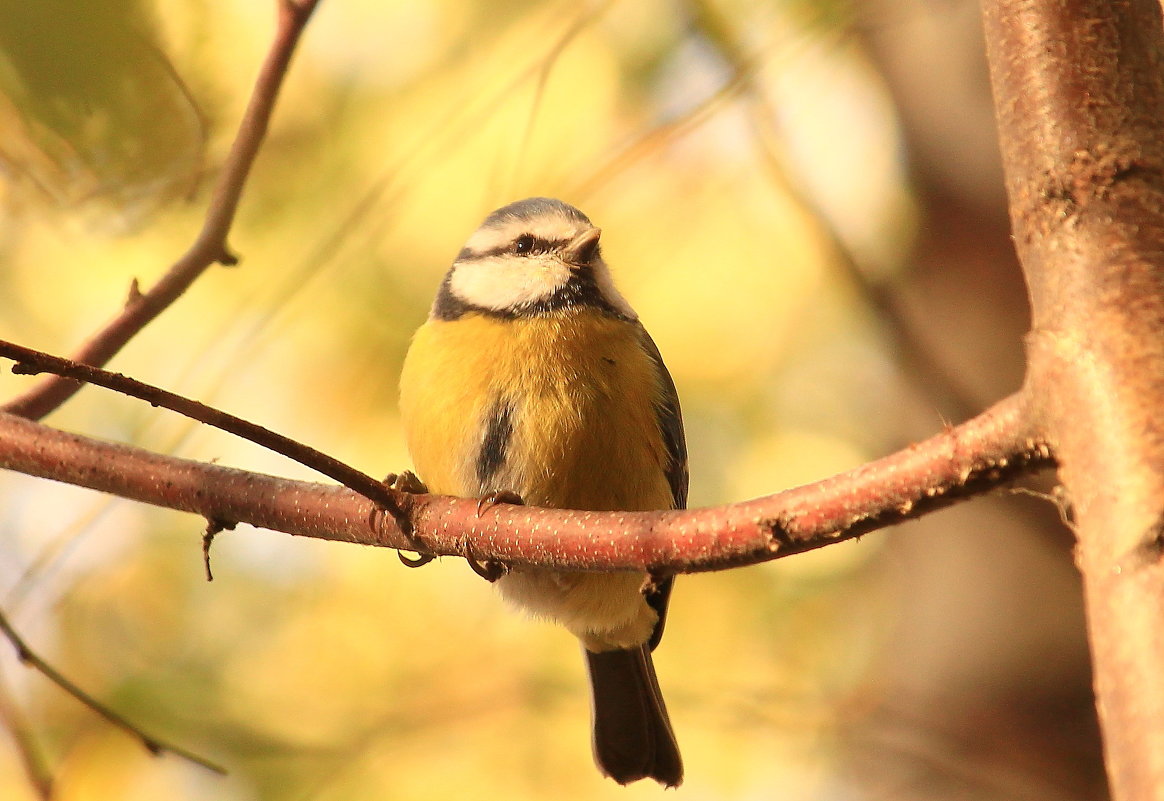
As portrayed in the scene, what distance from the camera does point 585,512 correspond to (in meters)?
1.52

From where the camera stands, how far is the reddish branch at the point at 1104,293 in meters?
0.74

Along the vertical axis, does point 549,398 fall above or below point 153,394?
above

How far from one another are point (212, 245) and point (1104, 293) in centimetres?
149

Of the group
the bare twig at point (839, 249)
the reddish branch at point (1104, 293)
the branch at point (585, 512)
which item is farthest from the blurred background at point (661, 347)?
the reddish branch at point (1104, 293)

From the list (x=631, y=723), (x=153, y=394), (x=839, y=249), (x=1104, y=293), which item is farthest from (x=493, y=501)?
(x=839, y=249)

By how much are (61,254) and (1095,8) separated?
255 centimetres

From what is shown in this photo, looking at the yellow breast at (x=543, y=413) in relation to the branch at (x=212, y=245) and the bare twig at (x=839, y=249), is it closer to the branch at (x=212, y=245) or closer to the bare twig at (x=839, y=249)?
the branch at (x=212, y=245)

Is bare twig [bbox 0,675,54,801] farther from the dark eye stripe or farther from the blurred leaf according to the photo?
the dark eye stripe

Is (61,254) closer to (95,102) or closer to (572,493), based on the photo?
(95,102)

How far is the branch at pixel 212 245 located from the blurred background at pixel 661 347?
18.8 inches

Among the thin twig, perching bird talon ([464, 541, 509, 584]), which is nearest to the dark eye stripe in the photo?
perching bird talon ([464, 541, 509, 584])

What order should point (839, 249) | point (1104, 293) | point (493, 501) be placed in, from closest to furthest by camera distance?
point (1104, 293), point (493, 501), point (839, 249)

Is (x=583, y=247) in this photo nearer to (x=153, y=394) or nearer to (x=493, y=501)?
(x=493, y=501)

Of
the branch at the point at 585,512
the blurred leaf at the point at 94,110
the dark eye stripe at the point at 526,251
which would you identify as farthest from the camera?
the dark eye stripe at the point at 526,251
